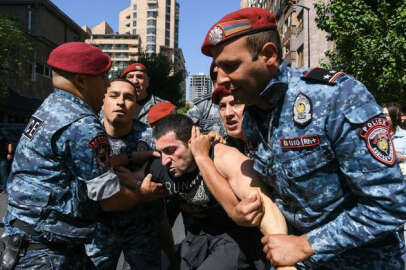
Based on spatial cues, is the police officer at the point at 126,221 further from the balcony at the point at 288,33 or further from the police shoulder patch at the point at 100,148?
the balcony at the point at 288,33

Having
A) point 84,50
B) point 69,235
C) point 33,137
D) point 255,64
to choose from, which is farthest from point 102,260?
point 255,64

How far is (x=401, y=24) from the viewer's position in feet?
29.6

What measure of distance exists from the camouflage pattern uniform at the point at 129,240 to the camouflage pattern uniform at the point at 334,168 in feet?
5.50

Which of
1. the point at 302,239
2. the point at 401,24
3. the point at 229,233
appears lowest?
the point at 229,233

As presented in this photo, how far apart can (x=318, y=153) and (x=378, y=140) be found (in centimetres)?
25

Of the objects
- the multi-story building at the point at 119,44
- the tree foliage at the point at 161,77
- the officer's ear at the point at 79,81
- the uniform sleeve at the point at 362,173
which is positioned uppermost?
the multi-story building at the point at 119,44

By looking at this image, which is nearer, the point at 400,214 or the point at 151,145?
the point at 400,214

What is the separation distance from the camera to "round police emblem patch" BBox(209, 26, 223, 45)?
174cm

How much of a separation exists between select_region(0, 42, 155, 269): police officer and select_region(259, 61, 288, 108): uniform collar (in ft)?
3.27

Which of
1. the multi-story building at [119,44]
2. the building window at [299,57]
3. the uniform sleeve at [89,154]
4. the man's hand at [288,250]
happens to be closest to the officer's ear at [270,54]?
the man's hand at [288,250]

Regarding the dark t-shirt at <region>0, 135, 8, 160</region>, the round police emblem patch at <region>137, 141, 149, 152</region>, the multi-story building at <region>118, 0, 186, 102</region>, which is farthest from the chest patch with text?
the multi-story building at <region>118, 0, 186, 102</region>

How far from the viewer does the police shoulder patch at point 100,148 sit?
6.87 feet

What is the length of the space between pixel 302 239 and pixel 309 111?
0.56m

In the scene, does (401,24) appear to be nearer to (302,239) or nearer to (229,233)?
(229,233)
